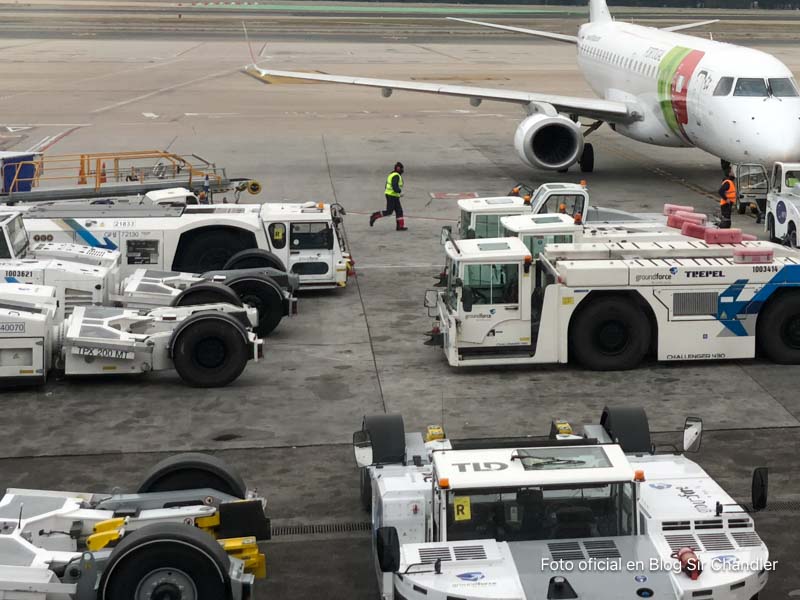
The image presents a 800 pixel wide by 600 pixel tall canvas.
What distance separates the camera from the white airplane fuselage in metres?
31.4

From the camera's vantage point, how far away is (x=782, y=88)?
32.6 meters

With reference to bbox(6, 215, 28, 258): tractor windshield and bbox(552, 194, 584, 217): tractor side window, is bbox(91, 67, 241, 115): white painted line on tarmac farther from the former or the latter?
bbox(6, 215, 28, 258): tractor windshield

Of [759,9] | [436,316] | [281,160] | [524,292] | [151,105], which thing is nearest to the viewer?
[524,292]

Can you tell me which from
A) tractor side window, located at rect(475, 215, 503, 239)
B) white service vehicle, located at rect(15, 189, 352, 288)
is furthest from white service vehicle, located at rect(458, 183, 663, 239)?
white service vehicle, located at rect(15, 189, 352, 288)

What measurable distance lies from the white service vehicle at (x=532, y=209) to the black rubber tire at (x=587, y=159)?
38.3 feet

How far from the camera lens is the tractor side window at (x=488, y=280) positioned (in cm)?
1891

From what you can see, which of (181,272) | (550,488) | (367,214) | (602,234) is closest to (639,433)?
(550,488)

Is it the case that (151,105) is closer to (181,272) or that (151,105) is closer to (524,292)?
(181,272)

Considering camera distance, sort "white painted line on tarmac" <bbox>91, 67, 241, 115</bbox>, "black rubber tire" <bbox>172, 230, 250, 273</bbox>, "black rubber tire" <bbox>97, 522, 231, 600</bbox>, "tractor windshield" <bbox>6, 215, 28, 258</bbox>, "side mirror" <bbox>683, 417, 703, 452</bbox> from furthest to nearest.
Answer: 1. "white painted line on tarmac" <bbox>91, 67, 241, 115</bbox>
2. "black rubber tire" <bbox>172, 230, 250, 273</bbox>
3. "tractor windshield" <bbox>6, 215, 28, 258</bbox>
4. "side mirror" <bbox>683, 417, 703, 452</bbox>
5. "black rubber tire" <bbox>97, 522, 231, 600</bbox>

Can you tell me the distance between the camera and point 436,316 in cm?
2062

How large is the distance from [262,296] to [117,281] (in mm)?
2717

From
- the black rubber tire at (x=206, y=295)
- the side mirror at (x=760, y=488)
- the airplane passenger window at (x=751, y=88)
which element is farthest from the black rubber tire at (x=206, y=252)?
the airplane passenger window at (x=751, y=88)

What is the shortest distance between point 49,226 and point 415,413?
951cm

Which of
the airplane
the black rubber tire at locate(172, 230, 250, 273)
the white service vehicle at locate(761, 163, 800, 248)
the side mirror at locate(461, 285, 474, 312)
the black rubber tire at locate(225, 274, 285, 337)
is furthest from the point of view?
the airplane
